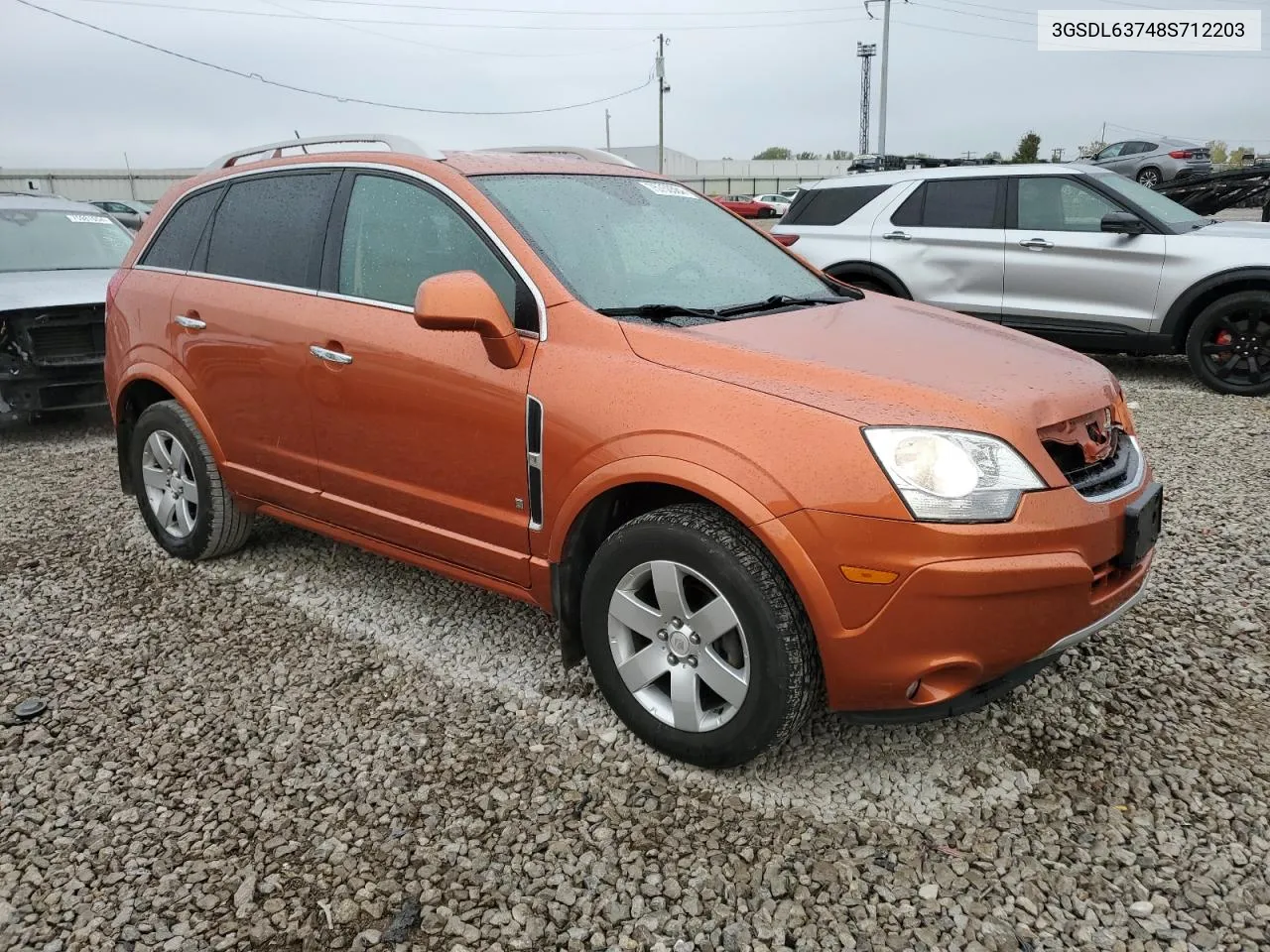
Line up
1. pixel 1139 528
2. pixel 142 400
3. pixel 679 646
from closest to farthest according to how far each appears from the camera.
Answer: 1. pixel 1139 528
2. pixel 679 646
3. pixel 142 400

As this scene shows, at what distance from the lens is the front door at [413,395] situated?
2.88 m

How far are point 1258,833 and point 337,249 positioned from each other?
3.39m

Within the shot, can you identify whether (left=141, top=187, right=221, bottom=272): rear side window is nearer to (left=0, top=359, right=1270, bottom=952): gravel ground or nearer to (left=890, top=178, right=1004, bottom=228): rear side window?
(left=0, top=359, right=1270, bottom=952): gravel ground

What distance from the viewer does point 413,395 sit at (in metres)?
3.04

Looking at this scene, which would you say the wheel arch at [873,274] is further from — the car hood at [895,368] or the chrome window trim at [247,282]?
the chrome window trim at [247,282]

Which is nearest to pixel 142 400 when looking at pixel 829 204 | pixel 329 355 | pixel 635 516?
pixel 329 355

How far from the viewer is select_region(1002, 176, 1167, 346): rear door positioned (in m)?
7.00

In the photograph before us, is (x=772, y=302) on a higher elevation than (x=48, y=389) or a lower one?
higher

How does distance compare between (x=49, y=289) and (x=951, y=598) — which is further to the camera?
(x=49, y=289)

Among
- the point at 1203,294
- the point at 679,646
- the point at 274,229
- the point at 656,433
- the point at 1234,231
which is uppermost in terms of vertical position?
the point at 1234,231

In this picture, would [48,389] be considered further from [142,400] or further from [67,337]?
[142,400]

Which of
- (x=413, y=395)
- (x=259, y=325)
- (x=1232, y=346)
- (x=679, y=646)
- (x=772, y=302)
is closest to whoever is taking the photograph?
(x=679, y=646)

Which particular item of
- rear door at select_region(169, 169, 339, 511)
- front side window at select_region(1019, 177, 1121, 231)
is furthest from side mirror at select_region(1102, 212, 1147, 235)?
rear door at select_region(169, 169, 339, 511)

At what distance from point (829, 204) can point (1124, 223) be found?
254cm
